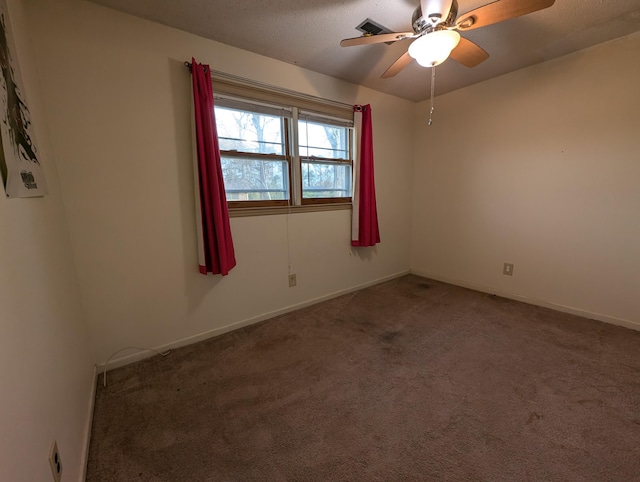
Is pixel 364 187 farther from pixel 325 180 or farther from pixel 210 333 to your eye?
pixel 210 333

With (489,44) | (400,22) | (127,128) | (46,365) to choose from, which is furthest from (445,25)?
(46,365)

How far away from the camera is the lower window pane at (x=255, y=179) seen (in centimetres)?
217

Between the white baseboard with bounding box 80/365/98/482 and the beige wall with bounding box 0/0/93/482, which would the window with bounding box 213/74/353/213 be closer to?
the beige wall with bounding box 0/0/93/482

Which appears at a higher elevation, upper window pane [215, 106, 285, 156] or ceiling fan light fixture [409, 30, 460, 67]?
ceiling fan light fixture [409, 30, 460, 67]

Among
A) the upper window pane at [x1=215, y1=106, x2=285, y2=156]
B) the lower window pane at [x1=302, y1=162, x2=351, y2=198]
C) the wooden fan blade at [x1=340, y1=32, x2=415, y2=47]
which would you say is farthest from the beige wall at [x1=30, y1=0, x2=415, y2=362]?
the wooden fan blade at [x1=340, y1=32, x2=415, y2=47]

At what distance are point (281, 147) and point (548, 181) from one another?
2.52 metres

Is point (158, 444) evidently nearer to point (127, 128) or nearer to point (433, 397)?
point (433, 397)

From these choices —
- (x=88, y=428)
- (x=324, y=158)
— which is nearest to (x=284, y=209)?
(x=324, y=158)

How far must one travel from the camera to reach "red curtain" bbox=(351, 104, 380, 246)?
277cm

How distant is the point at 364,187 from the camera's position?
112 inches

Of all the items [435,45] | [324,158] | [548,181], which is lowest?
[548,181]

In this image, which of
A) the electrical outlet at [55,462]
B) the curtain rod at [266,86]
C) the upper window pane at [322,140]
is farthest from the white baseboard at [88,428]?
the upper window pane at [322,140]

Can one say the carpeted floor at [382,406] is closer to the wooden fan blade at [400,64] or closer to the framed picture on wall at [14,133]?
the framed picture on wall at [14,133]

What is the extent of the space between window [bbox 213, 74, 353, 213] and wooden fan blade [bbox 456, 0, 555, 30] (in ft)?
4.58
